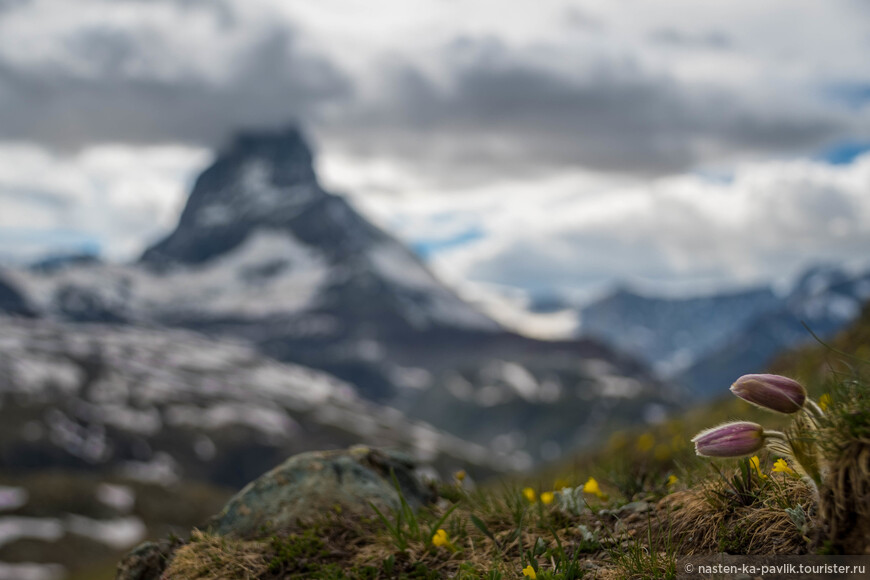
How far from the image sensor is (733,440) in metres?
4.64

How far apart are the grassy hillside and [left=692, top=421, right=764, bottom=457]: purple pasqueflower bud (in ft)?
0.74

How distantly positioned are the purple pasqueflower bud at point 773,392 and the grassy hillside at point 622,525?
0.41ft

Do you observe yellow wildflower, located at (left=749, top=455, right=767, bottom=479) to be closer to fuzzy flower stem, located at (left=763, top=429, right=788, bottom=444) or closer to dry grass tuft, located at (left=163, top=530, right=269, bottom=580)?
fuzzy flower stem, located at (left=763, top=429, right=788, bottom=444)

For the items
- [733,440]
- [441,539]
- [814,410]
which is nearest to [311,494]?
[441,539]

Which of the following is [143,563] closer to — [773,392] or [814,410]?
[773,392]

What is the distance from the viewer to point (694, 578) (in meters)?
4.69

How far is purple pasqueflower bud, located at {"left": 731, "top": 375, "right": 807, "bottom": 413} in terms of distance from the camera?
459cm

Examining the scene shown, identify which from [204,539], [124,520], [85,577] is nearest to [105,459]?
[124,520]

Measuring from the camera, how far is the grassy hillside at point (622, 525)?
4234mm

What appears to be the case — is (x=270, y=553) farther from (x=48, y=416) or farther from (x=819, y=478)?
(x=48, y=416)

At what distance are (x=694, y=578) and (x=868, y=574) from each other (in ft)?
3.98

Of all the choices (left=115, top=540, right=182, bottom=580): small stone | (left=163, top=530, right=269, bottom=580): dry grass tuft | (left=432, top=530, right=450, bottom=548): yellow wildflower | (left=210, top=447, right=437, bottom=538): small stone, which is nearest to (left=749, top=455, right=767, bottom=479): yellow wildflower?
(left=432, top=530, right=450, bottom=548): yellow wildflower

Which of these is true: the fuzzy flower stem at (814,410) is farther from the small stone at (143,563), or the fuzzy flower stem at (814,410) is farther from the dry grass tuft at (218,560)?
the small stone at (143,563)

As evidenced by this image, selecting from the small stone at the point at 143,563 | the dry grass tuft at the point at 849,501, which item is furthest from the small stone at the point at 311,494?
the dry grass tuft at the point at 849,501
